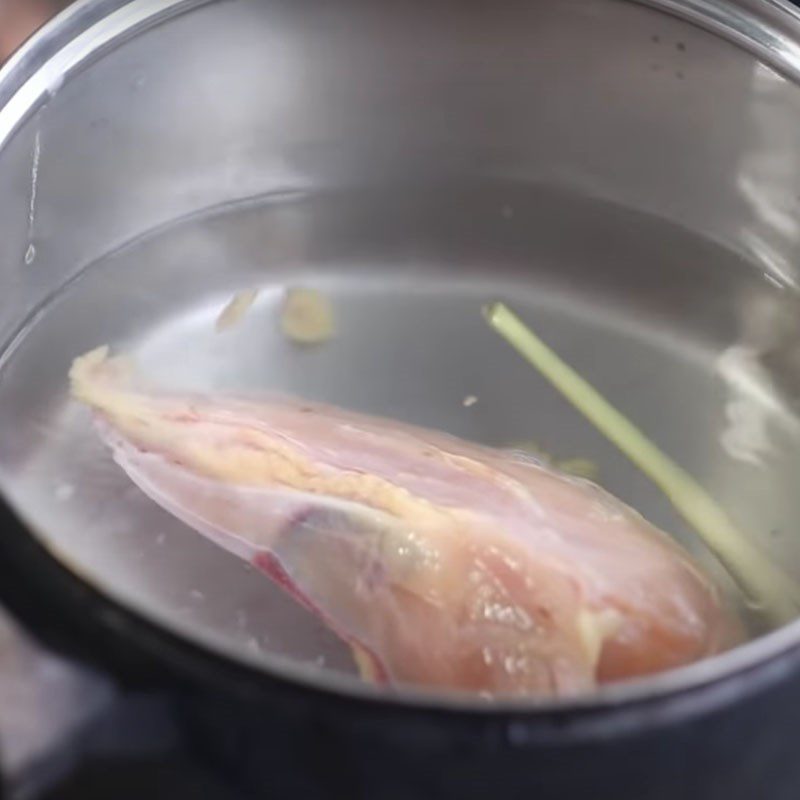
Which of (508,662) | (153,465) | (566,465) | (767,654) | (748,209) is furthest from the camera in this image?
(748,209)

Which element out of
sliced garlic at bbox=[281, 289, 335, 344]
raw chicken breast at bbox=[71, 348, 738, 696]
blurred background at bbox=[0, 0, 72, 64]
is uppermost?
blurred background at bbox=[0, 0, 72, 64]

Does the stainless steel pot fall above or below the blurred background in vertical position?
below

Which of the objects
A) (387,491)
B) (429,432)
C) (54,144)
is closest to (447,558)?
(387,491)

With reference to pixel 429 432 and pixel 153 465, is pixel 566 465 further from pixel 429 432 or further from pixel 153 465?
pixel 153 465

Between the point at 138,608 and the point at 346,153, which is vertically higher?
the point at 346,153

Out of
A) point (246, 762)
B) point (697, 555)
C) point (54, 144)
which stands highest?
point (54, 144)

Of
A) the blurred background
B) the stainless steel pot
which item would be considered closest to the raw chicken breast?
the stainless steel pot

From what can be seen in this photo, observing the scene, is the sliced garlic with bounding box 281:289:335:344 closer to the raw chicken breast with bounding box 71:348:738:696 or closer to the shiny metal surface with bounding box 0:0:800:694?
the shiny metal surface with bounding box 0:0:800:694
